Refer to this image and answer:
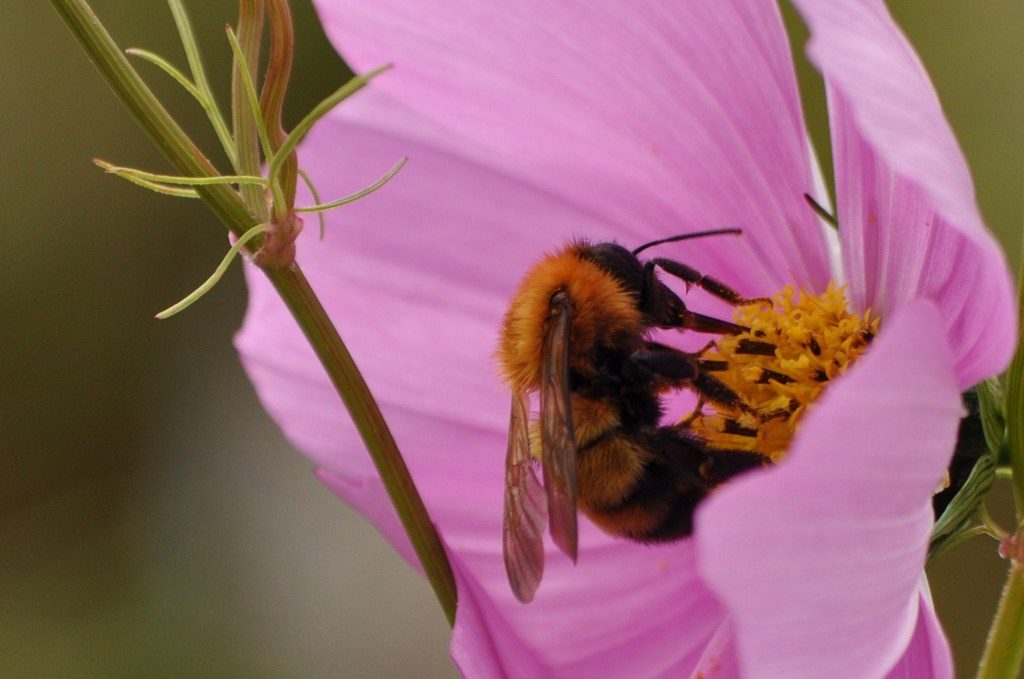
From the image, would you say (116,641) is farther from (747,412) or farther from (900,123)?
(900,123)

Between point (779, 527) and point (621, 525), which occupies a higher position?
point (779, 527)

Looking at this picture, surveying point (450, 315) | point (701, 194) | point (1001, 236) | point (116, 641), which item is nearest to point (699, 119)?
point (701, 194)

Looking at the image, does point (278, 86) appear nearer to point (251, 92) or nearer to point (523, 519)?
point (251, 92)

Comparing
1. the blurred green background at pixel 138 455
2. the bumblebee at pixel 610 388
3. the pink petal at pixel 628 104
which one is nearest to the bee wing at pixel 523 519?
the bumblebee at pixel 610 388

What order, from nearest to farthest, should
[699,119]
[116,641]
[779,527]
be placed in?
1. [779,527]
2. [699,119]
3. [116,641]

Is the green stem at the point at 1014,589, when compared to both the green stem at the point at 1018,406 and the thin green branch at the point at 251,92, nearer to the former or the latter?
the green stem at the point at 1018,406

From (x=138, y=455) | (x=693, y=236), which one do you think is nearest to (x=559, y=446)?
(x=693, y=236)
